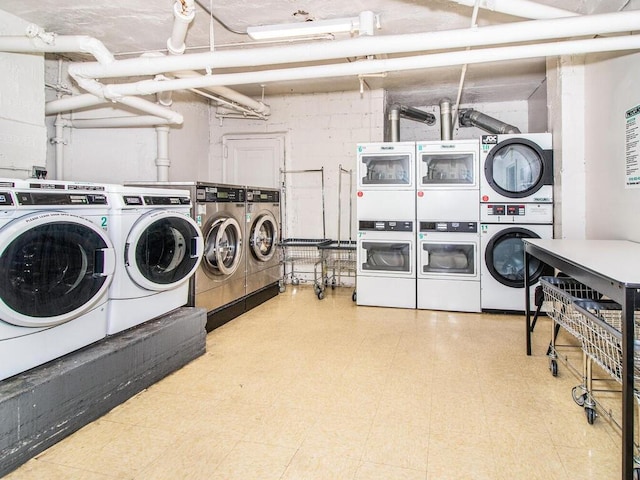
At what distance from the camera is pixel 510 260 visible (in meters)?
4.29

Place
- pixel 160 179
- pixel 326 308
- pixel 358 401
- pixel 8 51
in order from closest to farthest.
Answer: pixel 358 401 < pixel 8 51 < pixel 326 308 < pixel 160 179

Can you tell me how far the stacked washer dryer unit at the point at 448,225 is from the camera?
4309 millimetres

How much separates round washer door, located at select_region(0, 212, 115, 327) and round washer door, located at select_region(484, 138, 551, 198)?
3.65m

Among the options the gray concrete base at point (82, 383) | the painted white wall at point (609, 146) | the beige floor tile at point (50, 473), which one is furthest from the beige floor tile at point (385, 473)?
the painted white wall at point (609, 146)

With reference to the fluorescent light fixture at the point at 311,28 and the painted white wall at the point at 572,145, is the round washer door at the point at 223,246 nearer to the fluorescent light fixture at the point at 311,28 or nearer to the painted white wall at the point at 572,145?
the fluorescent light fixture at the point at 311,28

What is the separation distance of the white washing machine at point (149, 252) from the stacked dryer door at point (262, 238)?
4.19ft

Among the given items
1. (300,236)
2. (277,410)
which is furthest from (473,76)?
(277,410)

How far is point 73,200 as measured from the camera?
2.21m

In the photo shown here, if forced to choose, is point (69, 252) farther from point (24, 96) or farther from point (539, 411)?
point (539, 411)

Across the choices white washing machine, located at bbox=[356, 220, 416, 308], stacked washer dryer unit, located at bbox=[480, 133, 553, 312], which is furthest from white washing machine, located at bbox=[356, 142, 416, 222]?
stacked washer dryer unit, located at bbox=[480, 133, 553, 312]

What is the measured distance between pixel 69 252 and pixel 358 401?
1.82 m

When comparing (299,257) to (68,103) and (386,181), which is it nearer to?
(386,181)

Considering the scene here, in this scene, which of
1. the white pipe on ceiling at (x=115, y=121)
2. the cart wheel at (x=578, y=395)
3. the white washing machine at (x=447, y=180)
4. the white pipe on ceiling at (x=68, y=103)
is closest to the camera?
the cart wheel at (x=578, y=395)

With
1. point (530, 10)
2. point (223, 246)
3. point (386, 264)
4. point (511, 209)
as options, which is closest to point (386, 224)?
point (386, 264)
